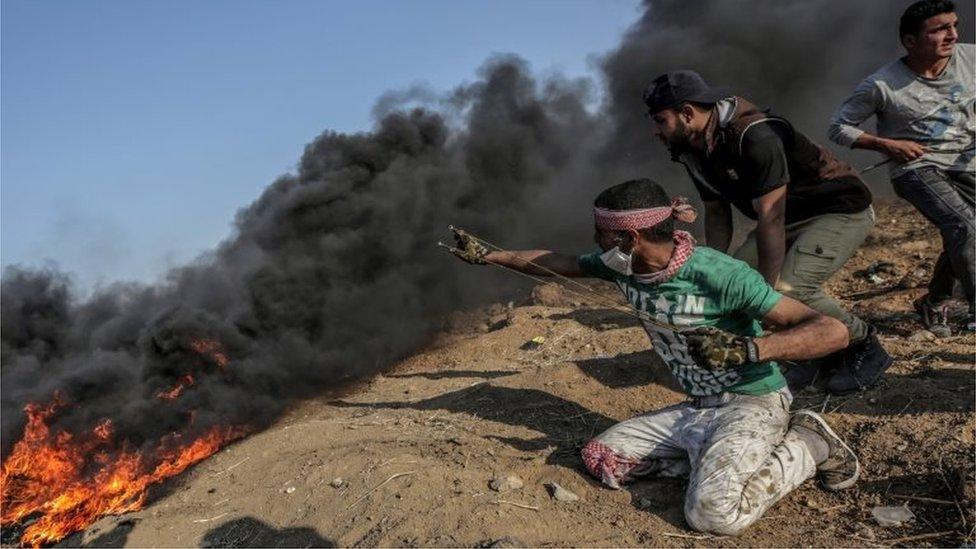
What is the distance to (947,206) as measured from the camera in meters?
4.51

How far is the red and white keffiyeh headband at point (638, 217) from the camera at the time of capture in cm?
311

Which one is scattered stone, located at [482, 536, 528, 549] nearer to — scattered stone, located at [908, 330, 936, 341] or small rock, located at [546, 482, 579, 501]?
small rock, located at [546, 482, 579, 501]

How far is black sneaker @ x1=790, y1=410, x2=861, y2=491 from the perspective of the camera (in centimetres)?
330

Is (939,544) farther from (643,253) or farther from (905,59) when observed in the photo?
(905,59)

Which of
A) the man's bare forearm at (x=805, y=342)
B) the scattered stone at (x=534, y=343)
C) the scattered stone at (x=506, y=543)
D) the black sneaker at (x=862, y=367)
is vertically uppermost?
the man's bare forearm at (x=805, y=342)

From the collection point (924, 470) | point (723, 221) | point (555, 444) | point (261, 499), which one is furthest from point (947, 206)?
point (261, 499)

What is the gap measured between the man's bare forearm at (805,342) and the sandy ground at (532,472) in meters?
0.72

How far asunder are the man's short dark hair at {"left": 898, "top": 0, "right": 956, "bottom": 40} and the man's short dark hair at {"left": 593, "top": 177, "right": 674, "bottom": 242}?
231 centimetres

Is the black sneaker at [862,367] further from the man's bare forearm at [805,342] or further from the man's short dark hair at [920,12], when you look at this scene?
the man's short dark hair at [920,12]

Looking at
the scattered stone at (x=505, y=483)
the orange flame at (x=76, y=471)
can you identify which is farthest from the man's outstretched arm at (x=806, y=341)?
the orange flame at (x=76, y=471)

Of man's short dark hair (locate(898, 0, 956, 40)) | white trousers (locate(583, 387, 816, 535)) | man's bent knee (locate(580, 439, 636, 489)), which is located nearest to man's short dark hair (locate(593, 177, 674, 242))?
white trousers (locate(583, 387, 816, 535))

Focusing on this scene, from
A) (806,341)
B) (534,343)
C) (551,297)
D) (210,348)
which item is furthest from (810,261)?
(210,348)

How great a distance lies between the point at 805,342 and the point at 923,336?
8.64 feet

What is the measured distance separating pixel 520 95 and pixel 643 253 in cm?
1185
